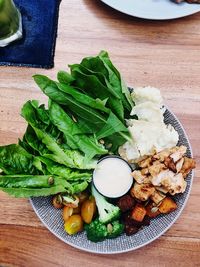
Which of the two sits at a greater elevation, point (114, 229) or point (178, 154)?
point (178, 154)

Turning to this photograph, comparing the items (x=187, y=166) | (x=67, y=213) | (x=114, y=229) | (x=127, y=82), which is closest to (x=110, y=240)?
(x=114, y=229)

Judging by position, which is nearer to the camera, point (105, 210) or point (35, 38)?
point (105, 210)

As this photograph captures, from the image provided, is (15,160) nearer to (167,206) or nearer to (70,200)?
(70,200)

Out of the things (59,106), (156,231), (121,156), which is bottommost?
(156,231)

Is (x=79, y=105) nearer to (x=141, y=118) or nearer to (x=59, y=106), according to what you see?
(x=59, y=106)

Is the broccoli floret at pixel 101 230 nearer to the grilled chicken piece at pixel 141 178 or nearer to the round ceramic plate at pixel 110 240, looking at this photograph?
the round ceramic plate at pixel 110 240

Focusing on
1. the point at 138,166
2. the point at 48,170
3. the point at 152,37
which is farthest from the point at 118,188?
the point at 152,37

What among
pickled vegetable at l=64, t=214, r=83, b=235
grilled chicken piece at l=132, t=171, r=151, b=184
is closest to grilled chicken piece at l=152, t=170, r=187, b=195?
grilled chicken piece at l=132, t=171, r=151, b=184
